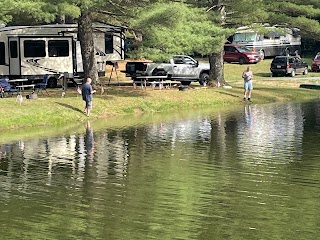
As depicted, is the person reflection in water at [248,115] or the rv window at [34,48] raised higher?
the rv window at [34,48]

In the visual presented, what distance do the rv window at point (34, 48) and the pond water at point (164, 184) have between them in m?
13.1

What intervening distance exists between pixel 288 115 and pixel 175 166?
44.8 ft

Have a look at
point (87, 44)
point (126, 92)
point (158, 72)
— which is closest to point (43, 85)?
point (87, 44)

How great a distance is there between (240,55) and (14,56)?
25777 mm

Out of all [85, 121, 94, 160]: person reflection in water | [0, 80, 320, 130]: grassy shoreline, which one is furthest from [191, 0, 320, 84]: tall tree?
[85, 121, 94, 160]: person reflection in water

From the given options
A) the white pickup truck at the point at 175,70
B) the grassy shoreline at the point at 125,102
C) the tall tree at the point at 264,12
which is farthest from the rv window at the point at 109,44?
the tall tree at the point at 264,12

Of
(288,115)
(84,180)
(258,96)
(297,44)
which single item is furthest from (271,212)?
(297,44)

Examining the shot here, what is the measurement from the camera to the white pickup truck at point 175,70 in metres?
41.5

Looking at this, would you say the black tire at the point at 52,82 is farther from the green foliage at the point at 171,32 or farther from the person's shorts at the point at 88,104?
the person's shorts at the point at 88,104

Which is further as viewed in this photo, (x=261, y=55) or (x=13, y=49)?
(x=261, y=55)

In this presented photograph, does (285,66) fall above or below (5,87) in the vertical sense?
above

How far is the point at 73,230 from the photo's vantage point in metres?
12.8

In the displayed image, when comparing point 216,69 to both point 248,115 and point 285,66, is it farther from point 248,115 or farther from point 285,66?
point 285,66

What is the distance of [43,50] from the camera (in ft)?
129
